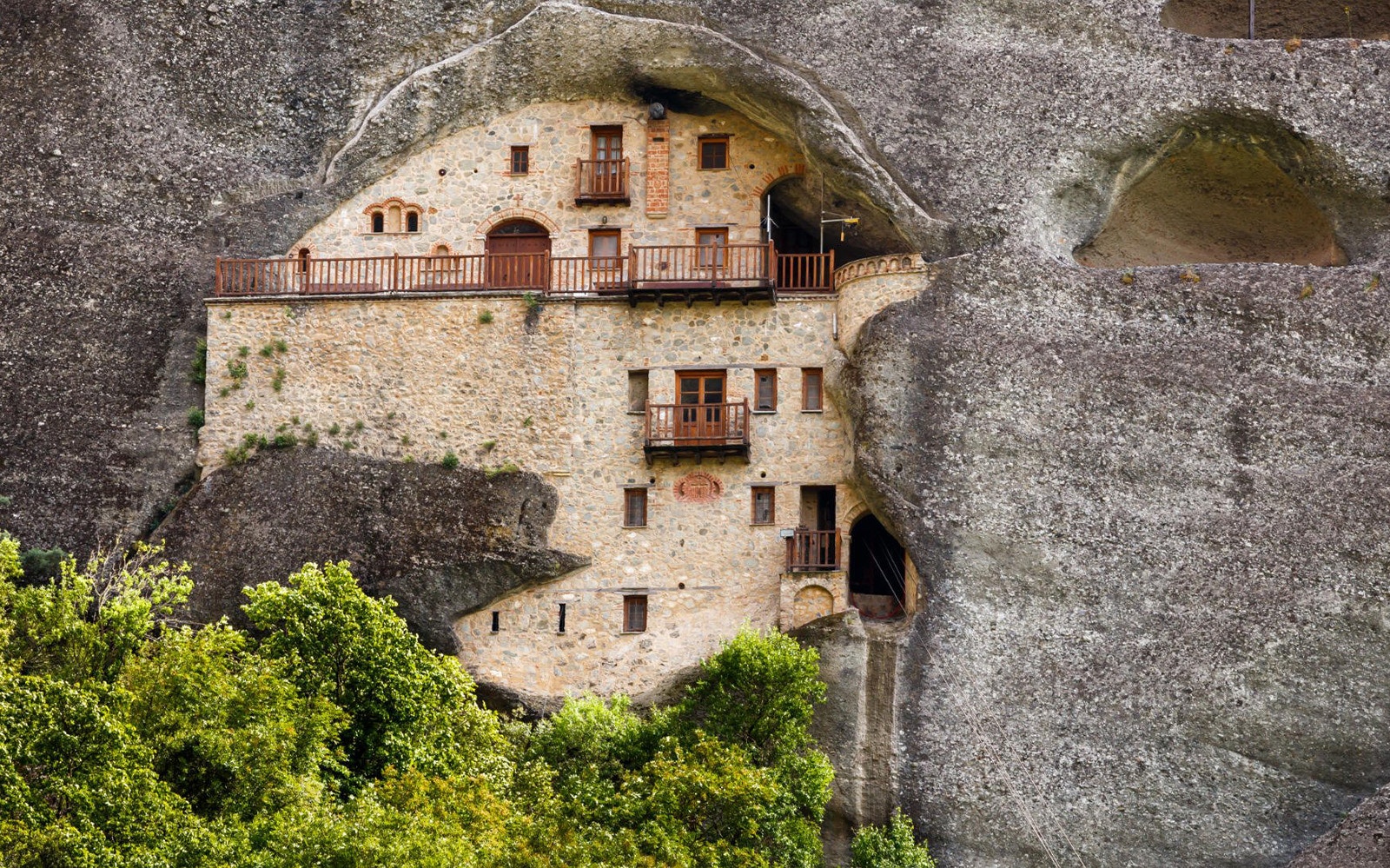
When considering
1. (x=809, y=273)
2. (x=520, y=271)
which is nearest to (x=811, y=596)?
(x=809, y=273)

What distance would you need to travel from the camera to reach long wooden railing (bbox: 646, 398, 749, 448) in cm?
5350

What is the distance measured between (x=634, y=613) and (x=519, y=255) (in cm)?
855

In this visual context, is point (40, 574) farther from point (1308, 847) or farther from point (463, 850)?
point (1308, 847)

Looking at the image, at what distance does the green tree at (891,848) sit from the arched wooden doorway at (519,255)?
14721mm

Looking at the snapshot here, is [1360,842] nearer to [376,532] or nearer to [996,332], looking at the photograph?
[996,332]

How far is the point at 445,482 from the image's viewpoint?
53562 mm

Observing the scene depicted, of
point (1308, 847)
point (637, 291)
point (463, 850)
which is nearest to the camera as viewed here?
point (463, 850)

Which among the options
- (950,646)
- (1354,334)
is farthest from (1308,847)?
(1354,334)

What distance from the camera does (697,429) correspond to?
53.8 meters

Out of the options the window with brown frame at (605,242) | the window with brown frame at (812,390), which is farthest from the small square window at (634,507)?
the window with brown frame at (605,242)

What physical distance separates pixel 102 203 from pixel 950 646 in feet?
73.3

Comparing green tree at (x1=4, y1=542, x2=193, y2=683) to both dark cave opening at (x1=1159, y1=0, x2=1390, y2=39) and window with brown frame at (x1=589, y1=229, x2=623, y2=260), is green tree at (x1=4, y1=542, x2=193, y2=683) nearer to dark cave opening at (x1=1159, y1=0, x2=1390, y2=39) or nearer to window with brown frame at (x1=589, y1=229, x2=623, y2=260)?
window with brown frame at (x1=589, y1=229, x2=623, y2=260)

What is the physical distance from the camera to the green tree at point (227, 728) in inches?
1694

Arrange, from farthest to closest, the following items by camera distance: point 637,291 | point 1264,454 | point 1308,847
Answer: point 637,291
point 1264,454
point 1308,847
